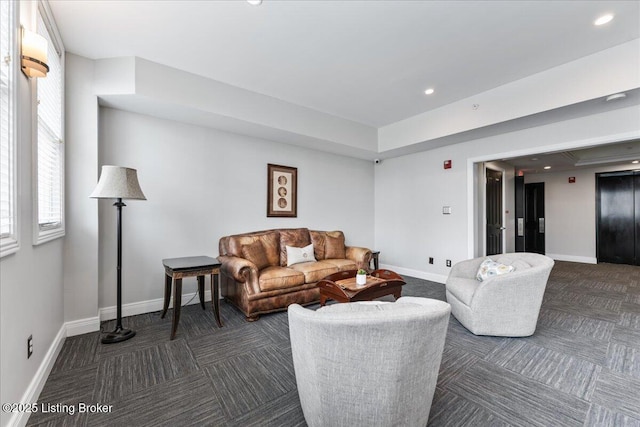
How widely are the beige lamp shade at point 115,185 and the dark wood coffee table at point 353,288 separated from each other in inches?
84.6

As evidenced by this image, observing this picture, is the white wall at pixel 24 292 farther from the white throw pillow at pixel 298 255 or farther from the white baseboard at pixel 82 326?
the white throw pillow at pixel 298 255

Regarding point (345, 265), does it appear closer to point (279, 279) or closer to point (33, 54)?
point (279, 279)

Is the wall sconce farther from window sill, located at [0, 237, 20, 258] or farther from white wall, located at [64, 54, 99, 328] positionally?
white wall, located at [64, 54, 99, 328]

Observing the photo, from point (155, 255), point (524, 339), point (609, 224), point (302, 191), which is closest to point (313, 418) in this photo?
point (524, 339)

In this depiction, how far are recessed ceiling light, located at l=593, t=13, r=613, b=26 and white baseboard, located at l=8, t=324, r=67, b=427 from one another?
4899mm

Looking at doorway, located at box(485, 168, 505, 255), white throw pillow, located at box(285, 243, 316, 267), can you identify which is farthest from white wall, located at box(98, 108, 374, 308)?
doorway, located at box(485, 168, 505, 255)

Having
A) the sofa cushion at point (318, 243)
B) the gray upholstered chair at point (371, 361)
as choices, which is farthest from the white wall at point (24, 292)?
the sofa cushion at point (318, 243)

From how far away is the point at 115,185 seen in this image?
98.3 inches

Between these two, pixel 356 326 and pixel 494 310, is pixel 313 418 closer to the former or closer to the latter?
pixel 356 326

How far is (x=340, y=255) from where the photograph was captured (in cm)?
464

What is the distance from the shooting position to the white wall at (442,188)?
11.2 ft

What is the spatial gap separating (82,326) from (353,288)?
9.16ft

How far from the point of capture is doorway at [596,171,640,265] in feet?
20.9

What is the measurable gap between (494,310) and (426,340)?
6.18 feet
